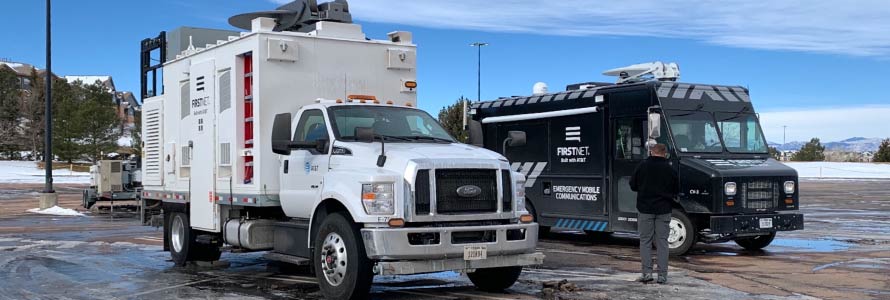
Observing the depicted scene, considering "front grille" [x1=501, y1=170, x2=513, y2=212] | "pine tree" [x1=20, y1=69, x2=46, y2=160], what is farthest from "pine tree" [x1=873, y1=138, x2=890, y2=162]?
"front grille" [x1=501, y1=170, x2=513, y2=212]

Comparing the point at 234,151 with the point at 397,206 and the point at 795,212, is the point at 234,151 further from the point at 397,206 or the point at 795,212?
the point at 795,212

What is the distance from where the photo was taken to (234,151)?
419 inches

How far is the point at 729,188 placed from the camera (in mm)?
12812

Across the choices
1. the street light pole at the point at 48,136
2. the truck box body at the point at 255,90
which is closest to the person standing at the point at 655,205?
the truck box body at the point at 255,90

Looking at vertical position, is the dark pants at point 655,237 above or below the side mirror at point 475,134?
below

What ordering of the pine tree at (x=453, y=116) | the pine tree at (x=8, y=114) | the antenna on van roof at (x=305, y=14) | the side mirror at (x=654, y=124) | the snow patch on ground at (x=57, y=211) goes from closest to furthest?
the antenna on van roof at (x=305, y=14) → the side mirror at (x=654, y=124) → the snow patch on ground at (x=57, y=211) → the pine tree at (x=453, y=116) → the pine tree at (x=8, y=114)

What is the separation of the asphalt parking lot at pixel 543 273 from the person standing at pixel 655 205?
0.30 metres

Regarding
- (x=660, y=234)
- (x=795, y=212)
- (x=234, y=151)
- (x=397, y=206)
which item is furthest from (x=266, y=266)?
(x=795, y=212)

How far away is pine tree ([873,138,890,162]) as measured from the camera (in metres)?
80.4

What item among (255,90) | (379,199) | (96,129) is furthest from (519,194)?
(96,129)

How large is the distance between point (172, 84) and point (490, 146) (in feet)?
23.0

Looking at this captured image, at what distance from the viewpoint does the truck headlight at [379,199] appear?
821cm

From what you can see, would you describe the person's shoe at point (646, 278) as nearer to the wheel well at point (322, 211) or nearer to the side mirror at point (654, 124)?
the side mirror at point (654, 124)

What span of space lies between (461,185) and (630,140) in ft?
21.2
